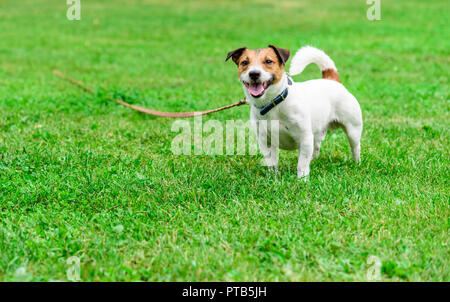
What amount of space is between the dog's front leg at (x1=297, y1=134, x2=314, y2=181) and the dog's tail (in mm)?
806

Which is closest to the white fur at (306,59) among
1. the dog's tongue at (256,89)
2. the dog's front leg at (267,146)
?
the dog's front leg at (267,146)

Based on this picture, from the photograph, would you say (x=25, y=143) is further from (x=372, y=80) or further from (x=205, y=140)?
(x=372, y=80)

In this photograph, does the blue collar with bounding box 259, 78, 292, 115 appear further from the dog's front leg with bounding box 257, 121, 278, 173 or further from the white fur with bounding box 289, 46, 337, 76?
the white fur with bounding box 289, 46, 337, 76

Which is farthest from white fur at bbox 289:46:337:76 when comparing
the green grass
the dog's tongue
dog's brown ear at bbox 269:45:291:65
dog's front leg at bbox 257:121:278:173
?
the green grass

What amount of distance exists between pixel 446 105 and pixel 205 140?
4192 millimetres

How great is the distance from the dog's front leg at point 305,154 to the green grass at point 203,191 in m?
0.13

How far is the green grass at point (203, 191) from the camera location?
10.6ft

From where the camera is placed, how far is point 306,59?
5.28m

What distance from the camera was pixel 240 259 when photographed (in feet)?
10.7

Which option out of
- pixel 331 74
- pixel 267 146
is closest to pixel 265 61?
A: pixel 267 146

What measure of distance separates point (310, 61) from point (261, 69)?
130 cm

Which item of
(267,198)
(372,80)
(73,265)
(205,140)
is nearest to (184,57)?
(372,80)

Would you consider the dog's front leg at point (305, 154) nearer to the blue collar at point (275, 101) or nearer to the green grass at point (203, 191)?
the green grass at point (203, 191)

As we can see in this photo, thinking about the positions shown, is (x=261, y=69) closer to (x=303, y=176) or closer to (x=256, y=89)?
(x=256, y=89)
